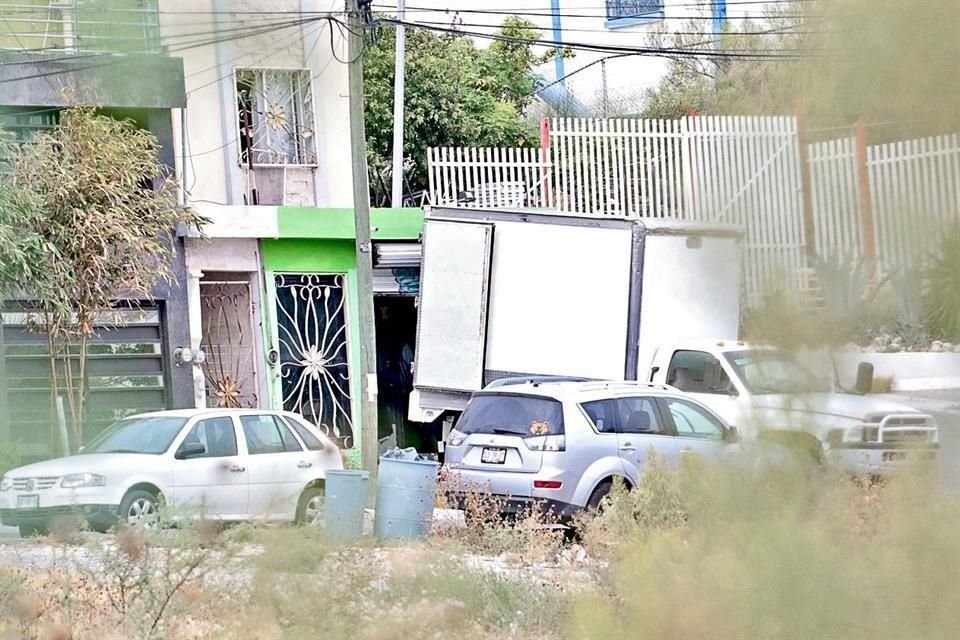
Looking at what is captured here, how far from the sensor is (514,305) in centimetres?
1534

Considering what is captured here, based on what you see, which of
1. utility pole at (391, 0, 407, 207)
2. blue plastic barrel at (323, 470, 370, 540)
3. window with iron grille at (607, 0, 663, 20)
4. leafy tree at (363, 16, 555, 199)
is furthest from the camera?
leafy tree at (363, 16, 555, 199)

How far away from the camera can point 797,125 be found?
2863mm

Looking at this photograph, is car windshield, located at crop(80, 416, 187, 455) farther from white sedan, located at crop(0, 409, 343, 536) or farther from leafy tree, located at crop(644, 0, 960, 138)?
leafy tree, located at crop(644, 0, 960, 138)

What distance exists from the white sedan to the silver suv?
1243 mm

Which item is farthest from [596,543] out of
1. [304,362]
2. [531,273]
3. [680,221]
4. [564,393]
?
[304,362]

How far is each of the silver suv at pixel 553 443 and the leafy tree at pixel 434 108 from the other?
872 centimetres

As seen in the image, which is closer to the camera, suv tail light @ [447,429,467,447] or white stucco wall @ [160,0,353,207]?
white stucco wall @ [160,0,353,207]

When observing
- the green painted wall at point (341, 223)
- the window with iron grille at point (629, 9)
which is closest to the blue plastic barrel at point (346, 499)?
the green painted wall at point (341, 223)

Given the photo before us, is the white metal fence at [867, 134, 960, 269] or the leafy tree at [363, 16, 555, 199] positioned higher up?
the leafy tree at [363, 16, 555, 199]

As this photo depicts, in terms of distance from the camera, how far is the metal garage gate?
13.0ft

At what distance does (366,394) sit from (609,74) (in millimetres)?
6034

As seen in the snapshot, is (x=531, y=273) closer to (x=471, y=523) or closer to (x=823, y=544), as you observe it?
(x=471, y=523)

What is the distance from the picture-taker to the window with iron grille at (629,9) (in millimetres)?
3645

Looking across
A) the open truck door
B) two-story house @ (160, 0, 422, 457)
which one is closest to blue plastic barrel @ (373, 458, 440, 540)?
two-story house @ (160, 0, 422, 457)
